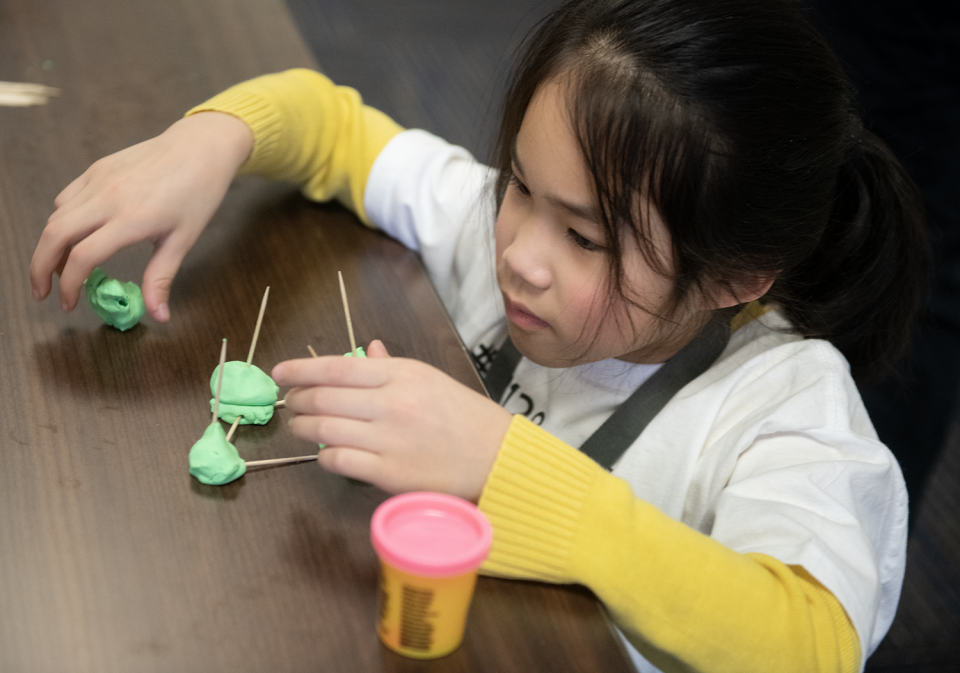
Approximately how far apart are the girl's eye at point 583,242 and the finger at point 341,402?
256 millimetres

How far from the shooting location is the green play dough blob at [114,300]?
799mm

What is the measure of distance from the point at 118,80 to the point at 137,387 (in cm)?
58

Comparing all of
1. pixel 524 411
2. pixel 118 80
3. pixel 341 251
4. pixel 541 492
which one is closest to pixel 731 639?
pixel 541 492

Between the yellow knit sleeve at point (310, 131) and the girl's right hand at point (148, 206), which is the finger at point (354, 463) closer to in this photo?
the girl's right hand at point (148, 206)

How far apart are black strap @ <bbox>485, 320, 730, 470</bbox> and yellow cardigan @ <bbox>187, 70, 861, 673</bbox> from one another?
10.1 inches

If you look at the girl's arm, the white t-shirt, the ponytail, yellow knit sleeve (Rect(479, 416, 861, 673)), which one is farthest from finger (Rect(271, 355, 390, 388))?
the ponytail

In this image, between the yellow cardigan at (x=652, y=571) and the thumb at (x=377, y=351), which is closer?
the yellow cardigan at (x=652, y=571)

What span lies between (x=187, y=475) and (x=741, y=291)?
57 centimetres

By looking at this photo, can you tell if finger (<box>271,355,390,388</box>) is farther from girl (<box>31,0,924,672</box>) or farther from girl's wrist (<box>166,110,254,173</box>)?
girl's wrist (<box>166,110,254,173</box>)

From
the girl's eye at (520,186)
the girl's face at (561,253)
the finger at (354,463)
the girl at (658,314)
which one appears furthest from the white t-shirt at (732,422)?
the finger at (354,463)

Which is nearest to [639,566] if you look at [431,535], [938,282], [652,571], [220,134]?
[652,571]

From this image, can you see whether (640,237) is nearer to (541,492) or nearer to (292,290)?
(541,492)

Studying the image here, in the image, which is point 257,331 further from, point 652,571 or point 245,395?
point 652,571

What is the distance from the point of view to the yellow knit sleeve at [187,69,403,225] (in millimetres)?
1028
